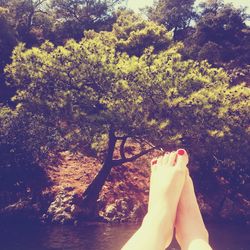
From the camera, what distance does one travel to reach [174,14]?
30.2 meters

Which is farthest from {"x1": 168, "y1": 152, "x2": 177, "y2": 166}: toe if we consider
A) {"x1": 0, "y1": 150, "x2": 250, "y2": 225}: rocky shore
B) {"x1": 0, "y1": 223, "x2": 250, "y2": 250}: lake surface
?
{"x1": 0, "y1": 150, "x2": 250, "y2": 225}: rocky shore

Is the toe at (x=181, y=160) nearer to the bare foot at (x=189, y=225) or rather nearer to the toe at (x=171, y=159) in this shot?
the toe at (x=171, y=159)

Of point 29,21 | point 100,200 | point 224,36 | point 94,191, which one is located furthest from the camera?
point 29,21

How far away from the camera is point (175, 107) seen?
12.6 metres

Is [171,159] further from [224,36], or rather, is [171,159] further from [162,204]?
[224,36]

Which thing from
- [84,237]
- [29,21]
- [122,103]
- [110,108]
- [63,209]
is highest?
[29,21]

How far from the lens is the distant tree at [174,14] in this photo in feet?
99.3

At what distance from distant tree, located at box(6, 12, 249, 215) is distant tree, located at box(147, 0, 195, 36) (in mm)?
17348

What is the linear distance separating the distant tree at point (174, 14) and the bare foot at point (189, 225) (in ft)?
90.0

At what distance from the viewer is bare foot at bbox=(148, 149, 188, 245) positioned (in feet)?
12.6

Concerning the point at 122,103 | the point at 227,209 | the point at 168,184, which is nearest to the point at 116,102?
the point at 122,103

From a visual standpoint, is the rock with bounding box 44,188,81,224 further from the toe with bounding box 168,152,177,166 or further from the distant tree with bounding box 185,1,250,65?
the distant tree with bounding box 185,1,250,65

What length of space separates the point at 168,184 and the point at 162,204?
1.08ft

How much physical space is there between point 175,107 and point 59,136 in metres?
4.13
